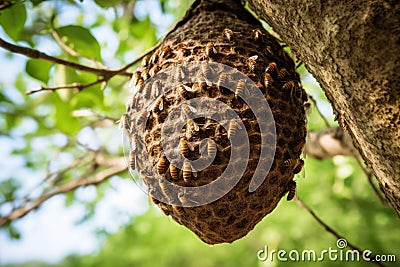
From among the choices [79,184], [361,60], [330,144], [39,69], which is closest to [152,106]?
[361,60]

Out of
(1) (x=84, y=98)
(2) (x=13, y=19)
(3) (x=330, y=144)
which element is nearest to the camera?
(2) (x=13, y=19)

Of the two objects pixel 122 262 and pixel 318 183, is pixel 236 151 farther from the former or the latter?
pixel 122 262

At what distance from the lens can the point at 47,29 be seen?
1819 mm

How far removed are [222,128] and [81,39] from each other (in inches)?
33.8

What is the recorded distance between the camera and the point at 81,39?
166 centimetres

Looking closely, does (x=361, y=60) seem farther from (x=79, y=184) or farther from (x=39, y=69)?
(x=79, y=184)

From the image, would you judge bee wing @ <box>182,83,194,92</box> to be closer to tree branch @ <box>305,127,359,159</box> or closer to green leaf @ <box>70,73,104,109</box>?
tree branch @ <box>305,127,359,159</box>

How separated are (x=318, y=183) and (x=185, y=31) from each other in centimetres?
223

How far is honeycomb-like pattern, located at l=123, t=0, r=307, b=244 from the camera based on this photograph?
0.99 m

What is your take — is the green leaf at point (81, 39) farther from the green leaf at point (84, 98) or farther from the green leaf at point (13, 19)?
the green leaf at point (84, 98)

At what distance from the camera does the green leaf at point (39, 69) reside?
169 cm

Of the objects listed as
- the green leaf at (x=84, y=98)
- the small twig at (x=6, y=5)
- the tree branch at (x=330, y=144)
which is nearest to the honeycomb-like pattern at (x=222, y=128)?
the small twig at (x=6, y=5)

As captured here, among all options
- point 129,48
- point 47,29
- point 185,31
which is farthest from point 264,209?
point 129,48

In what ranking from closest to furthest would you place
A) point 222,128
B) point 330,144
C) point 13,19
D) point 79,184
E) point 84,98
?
point 222,128 → point 13,19 → point 330,144 → point 84,98 → point 79,184
